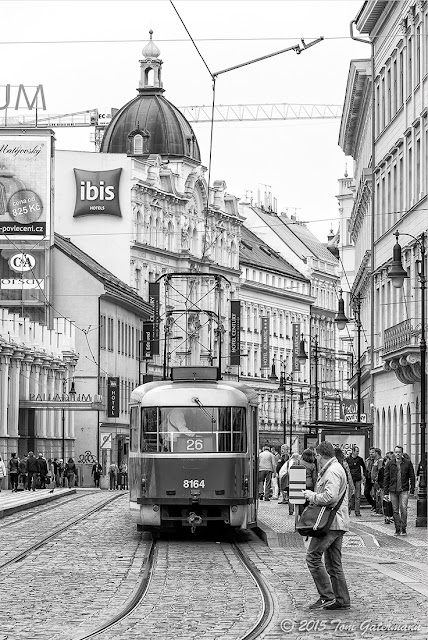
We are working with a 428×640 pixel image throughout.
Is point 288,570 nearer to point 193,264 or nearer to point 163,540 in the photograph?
point 163,540

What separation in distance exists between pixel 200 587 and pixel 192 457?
9.32m

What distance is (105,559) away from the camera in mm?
25828

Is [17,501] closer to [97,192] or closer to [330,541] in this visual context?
[330,541]

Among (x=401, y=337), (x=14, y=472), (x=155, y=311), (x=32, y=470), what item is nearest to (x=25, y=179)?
(x=14, y=472)

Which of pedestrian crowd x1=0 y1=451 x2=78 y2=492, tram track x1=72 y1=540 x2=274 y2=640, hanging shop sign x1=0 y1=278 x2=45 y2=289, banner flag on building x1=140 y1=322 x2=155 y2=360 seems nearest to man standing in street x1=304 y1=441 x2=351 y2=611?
tram track x1=72 y1=540 x2=274 y2=640

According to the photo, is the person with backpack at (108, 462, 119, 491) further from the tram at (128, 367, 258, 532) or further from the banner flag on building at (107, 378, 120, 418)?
the tram at (128, 367, 258, 532)

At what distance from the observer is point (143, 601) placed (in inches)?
741

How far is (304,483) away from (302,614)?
13.1 m

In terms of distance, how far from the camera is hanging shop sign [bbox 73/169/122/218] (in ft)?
367

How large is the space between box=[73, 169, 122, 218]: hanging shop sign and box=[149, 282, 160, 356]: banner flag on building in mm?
5810

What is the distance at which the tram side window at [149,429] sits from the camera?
99.9ft

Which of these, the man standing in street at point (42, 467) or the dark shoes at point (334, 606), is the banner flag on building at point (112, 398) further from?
the dark shoes at point (334, 606)

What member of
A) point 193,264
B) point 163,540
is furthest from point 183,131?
point 163,540

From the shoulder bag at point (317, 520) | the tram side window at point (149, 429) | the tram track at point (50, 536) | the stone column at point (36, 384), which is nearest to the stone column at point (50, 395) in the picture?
the stone column at point (36, 384)
